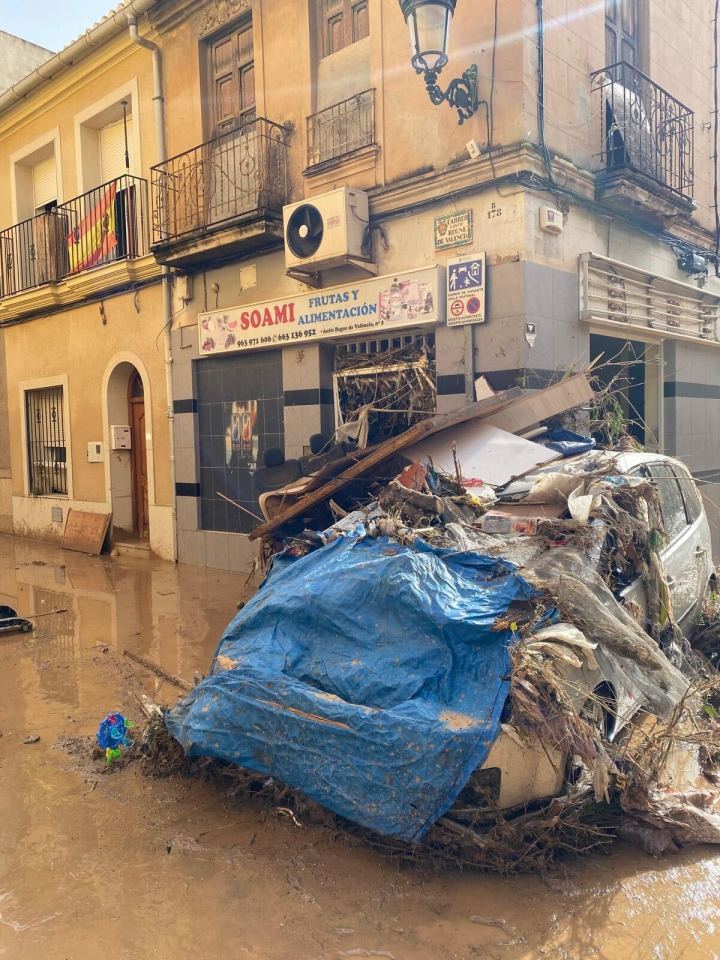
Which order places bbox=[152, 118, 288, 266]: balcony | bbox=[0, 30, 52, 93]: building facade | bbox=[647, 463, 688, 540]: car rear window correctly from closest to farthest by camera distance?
bbox=[647, 463, 688, 540]: car rear window → bbox=[152, 118, 288, 266]: balcony → bbox=[0, 30, 52, 93]: building facade

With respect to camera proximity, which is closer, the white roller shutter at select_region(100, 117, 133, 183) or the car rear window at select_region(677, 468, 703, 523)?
the car rear window at select_region(677, 468, 703, 523)

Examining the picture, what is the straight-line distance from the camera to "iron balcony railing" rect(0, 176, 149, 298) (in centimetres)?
1063

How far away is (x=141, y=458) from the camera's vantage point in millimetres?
11727

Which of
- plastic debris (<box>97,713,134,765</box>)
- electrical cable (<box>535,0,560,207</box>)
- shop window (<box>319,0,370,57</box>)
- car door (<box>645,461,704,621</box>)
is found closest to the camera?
plastic debris (<box>97,713,134,765</box>)

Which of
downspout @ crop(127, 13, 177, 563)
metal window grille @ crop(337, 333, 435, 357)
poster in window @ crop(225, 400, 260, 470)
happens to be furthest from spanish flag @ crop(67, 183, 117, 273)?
metal window grille @ crop(337, 333, 435, 357)

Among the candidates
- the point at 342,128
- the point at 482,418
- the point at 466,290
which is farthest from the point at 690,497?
the point at 342,128

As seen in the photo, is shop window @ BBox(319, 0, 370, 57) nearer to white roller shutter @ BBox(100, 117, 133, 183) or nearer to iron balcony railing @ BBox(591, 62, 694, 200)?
iron balcony railing @ BBox(591, 62, 694, 200)

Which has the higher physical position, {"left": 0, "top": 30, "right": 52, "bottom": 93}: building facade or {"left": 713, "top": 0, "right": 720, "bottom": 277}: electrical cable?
{"left": 0, "top": 30, "right": 52, "bottom": 93}: building facade

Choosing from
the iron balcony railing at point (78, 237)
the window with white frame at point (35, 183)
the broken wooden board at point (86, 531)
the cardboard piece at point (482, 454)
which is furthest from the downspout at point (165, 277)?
the cardboard piece at point (482, 454)

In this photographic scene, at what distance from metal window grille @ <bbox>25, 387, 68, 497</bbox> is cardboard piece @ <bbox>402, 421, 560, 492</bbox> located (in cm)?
926

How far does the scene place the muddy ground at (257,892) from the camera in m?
2.60

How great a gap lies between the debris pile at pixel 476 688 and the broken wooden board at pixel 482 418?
4.00 ft

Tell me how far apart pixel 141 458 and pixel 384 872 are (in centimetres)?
971

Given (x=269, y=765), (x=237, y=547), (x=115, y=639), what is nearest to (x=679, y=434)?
(x=237, y=547)
